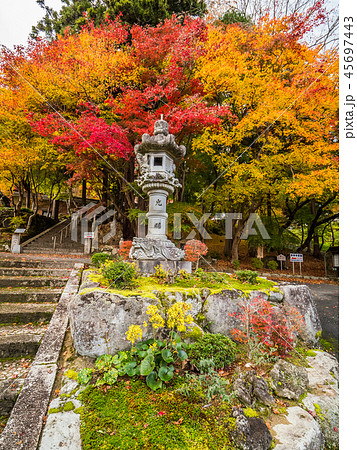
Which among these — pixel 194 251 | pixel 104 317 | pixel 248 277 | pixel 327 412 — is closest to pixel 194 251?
pixel 194 251

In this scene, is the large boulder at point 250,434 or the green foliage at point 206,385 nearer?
the large boulder at point 250,434

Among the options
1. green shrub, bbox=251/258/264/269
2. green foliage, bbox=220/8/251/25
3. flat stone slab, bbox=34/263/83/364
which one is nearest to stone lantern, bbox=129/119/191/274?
flat stone slab, bbox=34/263/83/364

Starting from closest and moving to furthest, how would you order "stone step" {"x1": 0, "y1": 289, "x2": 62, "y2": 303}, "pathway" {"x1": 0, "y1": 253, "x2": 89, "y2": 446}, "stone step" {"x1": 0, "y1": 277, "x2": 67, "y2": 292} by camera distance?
"pathway" {"x1": 0, "y1": 253, "x2": 89, "y2": 446}, "stone step" {"x1": 0, "y1": 289, "x2": 62, "y2": 303}, "stone step" {"x1": 0, "y1": 277, "x2": 67, "y2": 292}

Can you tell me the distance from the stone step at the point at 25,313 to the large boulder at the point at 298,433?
12.8ft

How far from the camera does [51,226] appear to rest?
16.0 m

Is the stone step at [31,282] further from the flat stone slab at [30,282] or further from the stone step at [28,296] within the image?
Answer: the stone step at [28,296]

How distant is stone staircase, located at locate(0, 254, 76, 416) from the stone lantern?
78.5 inches

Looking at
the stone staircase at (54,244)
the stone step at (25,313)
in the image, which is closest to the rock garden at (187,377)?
the stone step at (25,313)

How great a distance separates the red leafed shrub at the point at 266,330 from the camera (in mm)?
3311

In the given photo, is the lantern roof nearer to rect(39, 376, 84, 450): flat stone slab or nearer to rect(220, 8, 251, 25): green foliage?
rect(39, 376, 84, 450): flat stone slab

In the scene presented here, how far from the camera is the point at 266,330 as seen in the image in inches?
132

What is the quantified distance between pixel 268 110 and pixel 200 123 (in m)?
2.87

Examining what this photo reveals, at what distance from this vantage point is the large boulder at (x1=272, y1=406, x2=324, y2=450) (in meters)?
2.05

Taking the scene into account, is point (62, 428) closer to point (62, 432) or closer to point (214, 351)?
point (62, 432)
